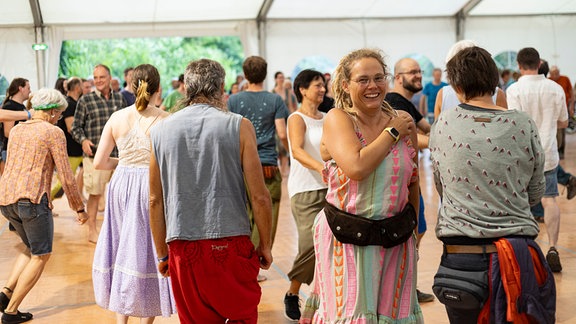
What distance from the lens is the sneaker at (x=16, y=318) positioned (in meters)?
5.63

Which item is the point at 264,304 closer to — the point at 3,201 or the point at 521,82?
the point at 3,201

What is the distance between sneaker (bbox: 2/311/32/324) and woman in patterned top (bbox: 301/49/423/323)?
3.05 metres

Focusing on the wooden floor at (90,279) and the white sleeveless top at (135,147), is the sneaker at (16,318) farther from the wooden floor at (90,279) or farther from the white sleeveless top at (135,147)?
the white sleeveless top at (135,147)

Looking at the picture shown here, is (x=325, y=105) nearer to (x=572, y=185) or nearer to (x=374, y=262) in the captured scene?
(x=572, y=185)

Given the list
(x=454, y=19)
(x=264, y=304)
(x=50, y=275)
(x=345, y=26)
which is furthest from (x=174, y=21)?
(x=264, y=304)

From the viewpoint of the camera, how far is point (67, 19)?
1725 cm

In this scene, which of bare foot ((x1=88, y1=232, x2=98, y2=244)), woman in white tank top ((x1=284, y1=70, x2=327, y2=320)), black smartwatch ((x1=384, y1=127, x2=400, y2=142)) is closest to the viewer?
black smartwatch ((x1=384, y1=127, x2=400, y2=142))

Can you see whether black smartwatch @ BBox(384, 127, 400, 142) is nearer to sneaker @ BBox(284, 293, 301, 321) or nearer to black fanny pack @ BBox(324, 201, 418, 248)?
black fanny pack @ BBox(324, 201, 418, 248)

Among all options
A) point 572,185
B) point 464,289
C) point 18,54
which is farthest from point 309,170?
point 18,54

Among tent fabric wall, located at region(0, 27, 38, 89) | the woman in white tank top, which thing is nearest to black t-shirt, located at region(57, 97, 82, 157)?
the woman in white tank top

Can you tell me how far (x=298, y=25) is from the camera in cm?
1850

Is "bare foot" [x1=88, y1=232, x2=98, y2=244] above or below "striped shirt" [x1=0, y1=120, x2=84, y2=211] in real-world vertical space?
below

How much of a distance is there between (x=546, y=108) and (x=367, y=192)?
387 cm

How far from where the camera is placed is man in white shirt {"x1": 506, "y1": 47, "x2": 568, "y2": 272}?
6.55 m
